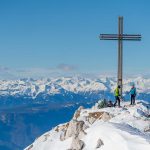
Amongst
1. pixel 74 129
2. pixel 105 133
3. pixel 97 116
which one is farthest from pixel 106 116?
pixel 105 133

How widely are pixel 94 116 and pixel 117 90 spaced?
807 cm

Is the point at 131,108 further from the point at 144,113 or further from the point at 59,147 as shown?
the point at 59,147

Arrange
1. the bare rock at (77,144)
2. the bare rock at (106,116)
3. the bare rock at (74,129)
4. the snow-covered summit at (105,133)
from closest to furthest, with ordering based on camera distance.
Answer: the snow-covered summit at (105,133) < the bare rock at (77,144) < the bare rock at (74,129) < the bare rock at (106,116)

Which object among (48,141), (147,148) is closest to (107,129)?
(147,148)

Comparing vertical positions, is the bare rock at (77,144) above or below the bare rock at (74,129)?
below

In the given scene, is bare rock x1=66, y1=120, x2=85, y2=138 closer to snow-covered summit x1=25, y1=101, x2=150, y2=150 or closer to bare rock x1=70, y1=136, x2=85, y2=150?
snow-covered summit x1=25, y1=101, x2=150, y2=150

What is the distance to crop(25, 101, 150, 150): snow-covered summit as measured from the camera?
34.0 m

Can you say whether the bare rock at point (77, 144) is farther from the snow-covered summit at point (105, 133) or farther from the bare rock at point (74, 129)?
the bare rock at point (74, 129)

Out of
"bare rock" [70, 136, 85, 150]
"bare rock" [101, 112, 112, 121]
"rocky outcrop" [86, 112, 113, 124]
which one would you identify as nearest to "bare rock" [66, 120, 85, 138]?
"bare rock" [70, 136, 85, 150]

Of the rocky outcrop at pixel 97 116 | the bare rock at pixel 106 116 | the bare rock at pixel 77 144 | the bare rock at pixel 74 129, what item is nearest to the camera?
the bare rock at pixel 77 144

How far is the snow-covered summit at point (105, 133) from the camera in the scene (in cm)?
3403

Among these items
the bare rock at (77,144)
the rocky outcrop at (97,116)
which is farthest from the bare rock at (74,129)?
the rocky outcrop at (97,116)

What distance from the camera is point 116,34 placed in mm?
62594

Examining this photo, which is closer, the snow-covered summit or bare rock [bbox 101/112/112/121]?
the snow-covered summit
